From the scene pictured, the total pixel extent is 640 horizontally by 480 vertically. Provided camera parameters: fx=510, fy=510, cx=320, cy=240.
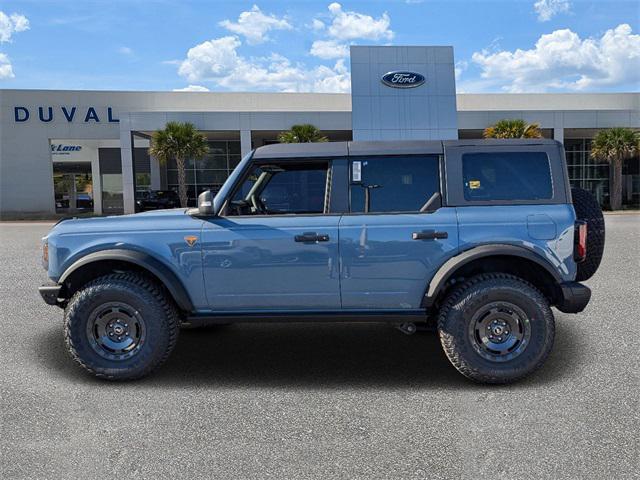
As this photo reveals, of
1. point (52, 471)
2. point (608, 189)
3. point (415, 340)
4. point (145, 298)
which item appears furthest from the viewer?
point (608, 189)

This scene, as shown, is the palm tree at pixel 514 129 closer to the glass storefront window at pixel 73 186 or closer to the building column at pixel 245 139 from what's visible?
the building column at pixel 245 139

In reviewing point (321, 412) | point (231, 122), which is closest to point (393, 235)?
point (321, 412)

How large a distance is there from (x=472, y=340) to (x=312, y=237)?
146 centimetres

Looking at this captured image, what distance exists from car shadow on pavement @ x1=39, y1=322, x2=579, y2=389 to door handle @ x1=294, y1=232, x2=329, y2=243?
3.68 ft

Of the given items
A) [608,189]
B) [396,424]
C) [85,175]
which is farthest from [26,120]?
[608,189]

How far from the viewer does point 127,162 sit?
28984 mm

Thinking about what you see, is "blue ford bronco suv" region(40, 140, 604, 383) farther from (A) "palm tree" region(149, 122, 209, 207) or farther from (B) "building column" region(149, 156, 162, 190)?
(B) "building column" region(149, 156, 162, 190)

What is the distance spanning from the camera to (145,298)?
4039 millimetres

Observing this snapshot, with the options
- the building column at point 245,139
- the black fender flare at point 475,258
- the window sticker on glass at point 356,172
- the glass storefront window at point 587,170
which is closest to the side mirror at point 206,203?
the window sticker on glass at point 356,172

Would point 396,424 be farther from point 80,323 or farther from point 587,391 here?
point 80,323

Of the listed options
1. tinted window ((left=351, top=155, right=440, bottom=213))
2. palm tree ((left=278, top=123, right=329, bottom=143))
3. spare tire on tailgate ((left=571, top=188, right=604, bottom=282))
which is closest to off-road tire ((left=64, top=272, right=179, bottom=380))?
tinted window ((left=351, top=155, right=440, bottom=213))

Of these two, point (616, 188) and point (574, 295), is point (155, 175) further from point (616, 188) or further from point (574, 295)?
point (574, 295)

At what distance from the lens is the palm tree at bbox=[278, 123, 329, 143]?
2803cm

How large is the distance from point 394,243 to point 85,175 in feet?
130
